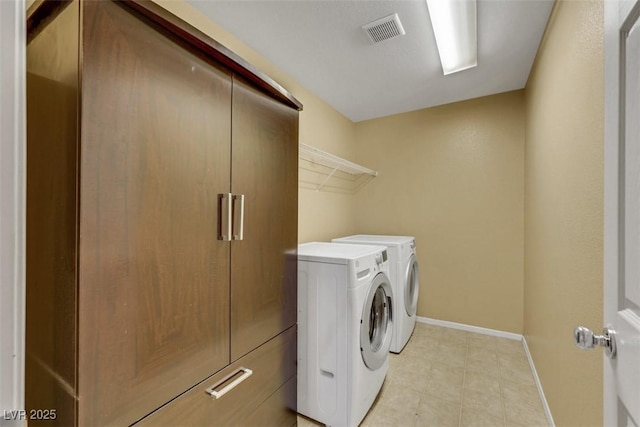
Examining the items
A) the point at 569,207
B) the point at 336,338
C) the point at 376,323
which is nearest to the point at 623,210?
the point at 569,207

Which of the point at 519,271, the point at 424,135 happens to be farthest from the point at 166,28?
the point at 519,271

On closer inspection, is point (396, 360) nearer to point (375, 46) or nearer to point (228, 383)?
point (228, 383)

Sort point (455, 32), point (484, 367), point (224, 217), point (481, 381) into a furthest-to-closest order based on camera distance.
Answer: point (484, 367) → point (481, 381) → point (455, 32) → point (224, 217)

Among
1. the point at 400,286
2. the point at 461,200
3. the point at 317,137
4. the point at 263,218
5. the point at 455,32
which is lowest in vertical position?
the point at 400,286

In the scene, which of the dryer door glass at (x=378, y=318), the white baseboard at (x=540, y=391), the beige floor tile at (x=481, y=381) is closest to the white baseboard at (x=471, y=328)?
the white baseboard at (x=540, y=391)

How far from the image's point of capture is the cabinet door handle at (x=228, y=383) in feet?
3.35

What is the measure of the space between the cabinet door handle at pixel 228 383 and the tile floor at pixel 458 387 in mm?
780

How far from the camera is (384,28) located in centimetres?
173

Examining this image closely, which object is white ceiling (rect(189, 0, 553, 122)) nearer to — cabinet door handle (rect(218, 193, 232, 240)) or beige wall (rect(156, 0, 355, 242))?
beige wall (rect(156, 0, 355, 242))

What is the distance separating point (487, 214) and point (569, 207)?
5.22 feet

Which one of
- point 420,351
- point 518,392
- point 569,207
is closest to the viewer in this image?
point 569,207

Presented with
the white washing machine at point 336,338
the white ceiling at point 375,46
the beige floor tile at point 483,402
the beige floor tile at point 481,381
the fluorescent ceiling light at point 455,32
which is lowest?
the beige floor tile at point 483,402

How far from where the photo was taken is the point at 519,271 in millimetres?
2641

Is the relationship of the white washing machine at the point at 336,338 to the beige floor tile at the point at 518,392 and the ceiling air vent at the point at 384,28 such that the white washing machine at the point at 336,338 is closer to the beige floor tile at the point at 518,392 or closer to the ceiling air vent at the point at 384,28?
the beige floor tile at the point at 518,392
